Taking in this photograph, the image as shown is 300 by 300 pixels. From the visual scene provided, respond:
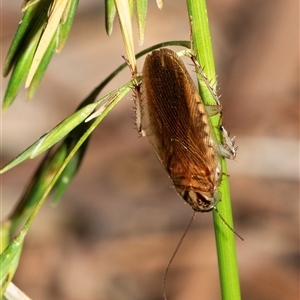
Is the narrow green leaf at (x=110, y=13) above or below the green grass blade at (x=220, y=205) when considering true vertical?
above

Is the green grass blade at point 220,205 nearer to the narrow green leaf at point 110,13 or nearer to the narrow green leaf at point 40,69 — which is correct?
the narrow green leaf at point 110,13

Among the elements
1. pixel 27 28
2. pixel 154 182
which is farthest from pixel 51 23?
pixel 154 182

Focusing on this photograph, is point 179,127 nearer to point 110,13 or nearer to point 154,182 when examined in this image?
point 110,13

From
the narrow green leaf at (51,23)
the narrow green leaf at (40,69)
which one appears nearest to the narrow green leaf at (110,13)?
the narrow green leaf at (51,23)

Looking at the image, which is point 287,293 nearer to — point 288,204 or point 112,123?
point 288,204

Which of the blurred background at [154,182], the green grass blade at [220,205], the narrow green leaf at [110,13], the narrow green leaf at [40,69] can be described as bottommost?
the blurred background at [154,182]
